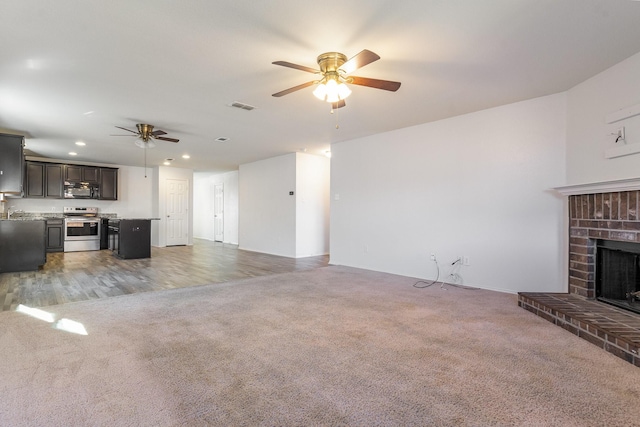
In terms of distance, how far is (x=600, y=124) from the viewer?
330 cm

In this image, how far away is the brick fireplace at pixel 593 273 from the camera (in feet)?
8.05

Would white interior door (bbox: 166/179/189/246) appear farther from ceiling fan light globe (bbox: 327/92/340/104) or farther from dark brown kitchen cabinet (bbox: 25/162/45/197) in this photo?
ceiling fan light globe (bbox: 327/92/340/104)

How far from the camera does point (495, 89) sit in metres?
3.68

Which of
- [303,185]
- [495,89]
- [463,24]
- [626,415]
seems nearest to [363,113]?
[495,89]

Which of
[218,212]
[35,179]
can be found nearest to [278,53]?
[35,179]

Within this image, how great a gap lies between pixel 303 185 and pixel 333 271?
2575 millimetres

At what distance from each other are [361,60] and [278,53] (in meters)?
0.82

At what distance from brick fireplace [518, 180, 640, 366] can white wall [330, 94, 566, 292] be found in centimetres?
44

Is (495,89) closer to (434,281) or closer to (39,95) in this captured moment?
(434,281)

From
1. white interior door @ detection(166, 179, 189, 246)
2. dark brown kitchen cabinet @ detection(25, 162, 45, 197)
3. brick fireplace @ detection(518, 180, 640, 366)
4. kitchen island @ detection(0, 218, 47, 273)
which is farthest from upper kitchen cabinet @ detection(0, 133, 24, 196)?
brick fireplace @ detection(518, 180, 640, 366)

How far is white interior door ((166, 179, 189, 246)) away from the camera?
9.91 m

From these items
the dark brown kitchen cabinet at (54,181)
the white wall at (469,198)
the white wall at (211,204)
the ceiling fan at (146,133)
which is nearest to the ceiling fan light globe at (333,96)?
the white wall at (469,198)

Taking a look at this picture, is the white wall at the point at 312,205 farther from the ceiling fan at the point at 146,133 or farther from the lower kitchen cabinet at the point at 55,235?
the lower kitchen cabinet at the point at 55,235

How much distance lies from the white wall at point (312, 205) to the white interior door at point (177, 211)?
15.6ft
